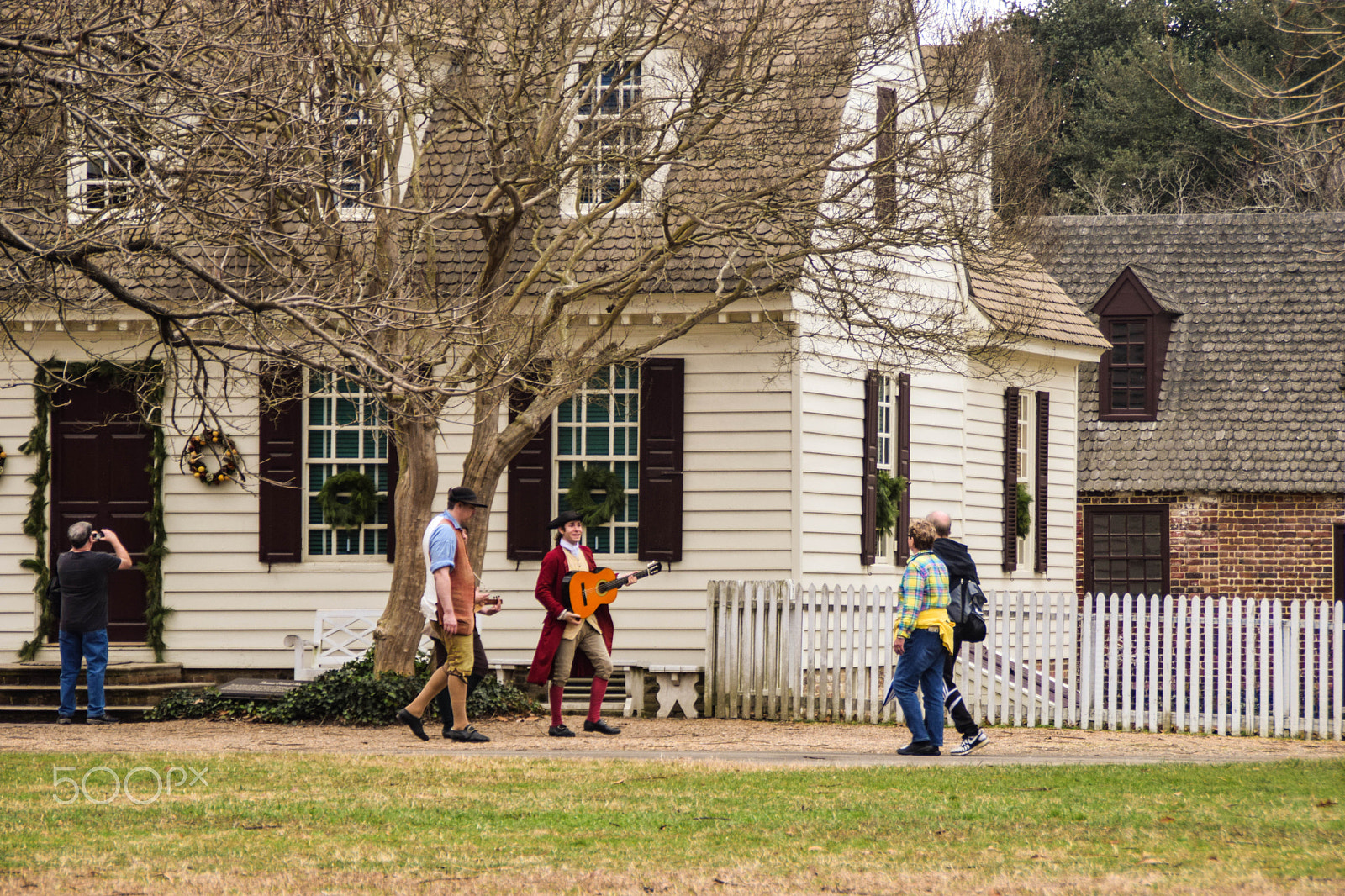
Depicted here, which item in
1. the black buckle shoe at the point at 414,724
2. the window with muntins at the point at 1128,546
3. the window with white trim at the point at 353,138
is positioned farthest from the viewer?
the window with muntins at the point at 1128,546

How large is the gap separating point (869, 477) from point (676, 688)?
10.1 ft

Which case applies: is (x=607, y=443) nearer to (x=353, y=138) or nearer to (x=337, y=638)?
(x=337, y=638)

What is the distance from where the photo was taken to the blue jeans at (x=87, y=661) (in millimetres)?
14789

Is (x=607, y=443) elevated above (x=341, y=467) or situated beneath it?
elevated above

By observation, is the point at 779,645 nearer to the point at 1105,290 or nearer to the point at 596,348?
the point at 596,348

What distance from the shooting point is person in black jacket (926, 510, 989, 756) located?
11.8m

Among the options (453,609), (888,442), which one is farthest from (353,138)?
(888,442)

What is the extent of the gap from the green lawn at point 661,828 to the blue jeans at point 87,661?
4.09 m

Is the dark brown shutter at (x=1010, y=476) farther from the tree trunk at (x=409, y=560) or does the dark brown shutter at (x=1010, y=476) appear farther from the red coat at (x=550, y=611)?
the red coat at (x=550, y=611)

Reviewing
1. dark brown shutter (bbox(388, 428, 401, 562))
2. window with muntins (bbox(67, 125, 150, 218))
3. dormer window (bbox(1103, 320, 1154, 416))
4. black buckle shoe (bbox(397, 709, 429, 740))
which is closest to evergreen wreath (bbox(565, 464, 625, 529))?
dark brown shutter (bbox(388, 428, 401, 562))

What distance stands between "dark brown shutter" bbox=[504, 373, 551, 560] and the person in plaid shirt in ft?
18.3

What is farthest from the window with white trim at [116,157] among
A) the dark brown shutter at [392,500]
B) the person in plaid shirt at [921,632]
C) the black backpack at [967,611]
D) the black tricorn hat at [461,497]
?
the black backpack at [967,611]

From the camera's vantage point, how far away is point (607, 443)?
1642 centimetres

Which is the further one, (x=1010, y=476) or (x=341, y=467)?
(x=1010, y=476)
